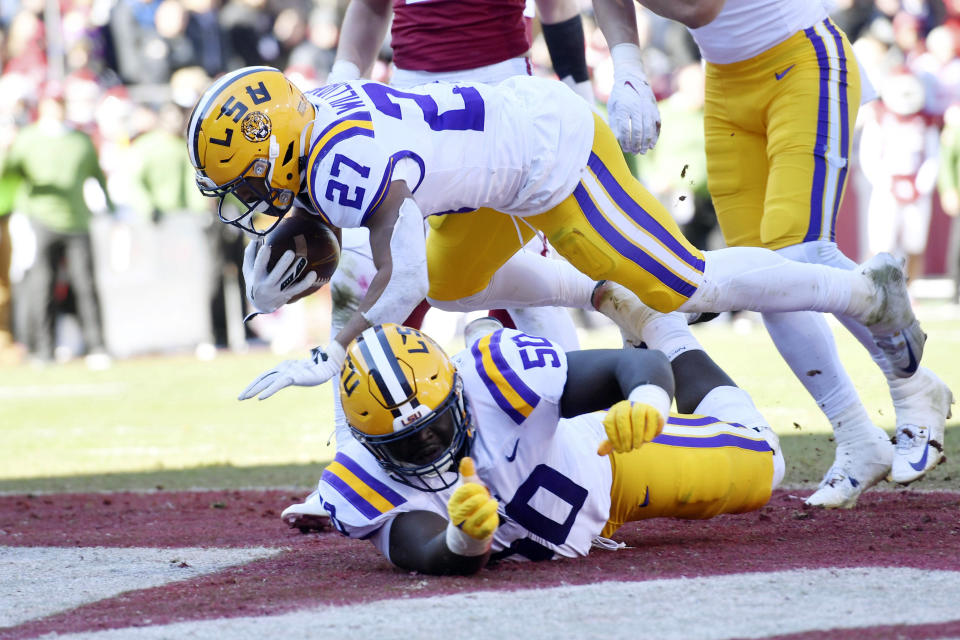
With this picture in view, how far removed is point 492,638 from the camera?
2570 mm

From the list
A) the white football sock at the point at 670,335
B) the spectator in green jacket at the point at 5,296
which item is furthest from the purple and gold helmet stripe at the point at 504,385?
the spectator in green jacket at the point at 5,296

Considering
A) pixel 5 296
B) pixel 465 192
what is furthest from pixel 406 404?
pixel 5 296

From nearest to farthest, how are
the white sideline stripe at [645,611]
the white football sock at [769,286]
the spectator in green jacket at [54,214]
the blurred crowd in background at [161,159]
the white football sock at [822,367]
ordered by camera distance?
the white sideline stripe at [645,611] → the white football sock at [769,286] → the white football sock at [822,367] → the spectator in green jacket at [54,214] → the blurred crowd in background at [161,159]

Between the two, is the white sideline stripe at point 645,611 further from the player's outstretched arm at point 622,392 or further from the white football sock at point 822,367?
the white football sock at point 822,367

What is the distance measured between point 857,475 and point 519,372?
1475mm

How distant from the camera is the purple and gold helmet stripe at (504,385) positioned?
3.29m

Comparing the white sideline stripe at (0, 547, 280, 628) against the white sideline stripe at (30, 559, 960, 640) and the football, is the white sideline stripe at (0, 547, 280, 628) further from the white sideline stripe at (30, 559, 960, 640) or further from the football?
the football

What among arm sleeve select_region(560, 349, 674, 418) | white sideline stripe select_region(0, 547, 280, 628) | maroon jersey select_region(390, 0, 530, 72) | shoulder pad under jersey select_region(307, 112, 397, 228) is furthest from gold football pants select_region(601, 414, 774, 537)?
maroon jersey select_region(390, 0, 530, 72)

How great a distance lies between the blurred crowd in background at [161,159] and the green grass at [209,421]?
2.38ft

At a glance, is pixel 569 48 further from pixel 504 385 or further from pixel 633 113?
pixel 504 385

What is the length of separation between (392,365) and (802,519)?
5.04ft

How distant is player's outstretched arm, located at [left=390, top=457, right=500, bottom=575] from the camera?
3002 mm

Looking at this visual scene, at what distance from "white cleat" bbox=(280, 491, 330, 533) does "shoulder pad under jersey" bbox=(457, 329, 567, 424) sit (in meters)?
0.98

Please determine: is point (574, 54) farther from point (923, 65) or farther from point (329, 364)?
point (923, 65)
